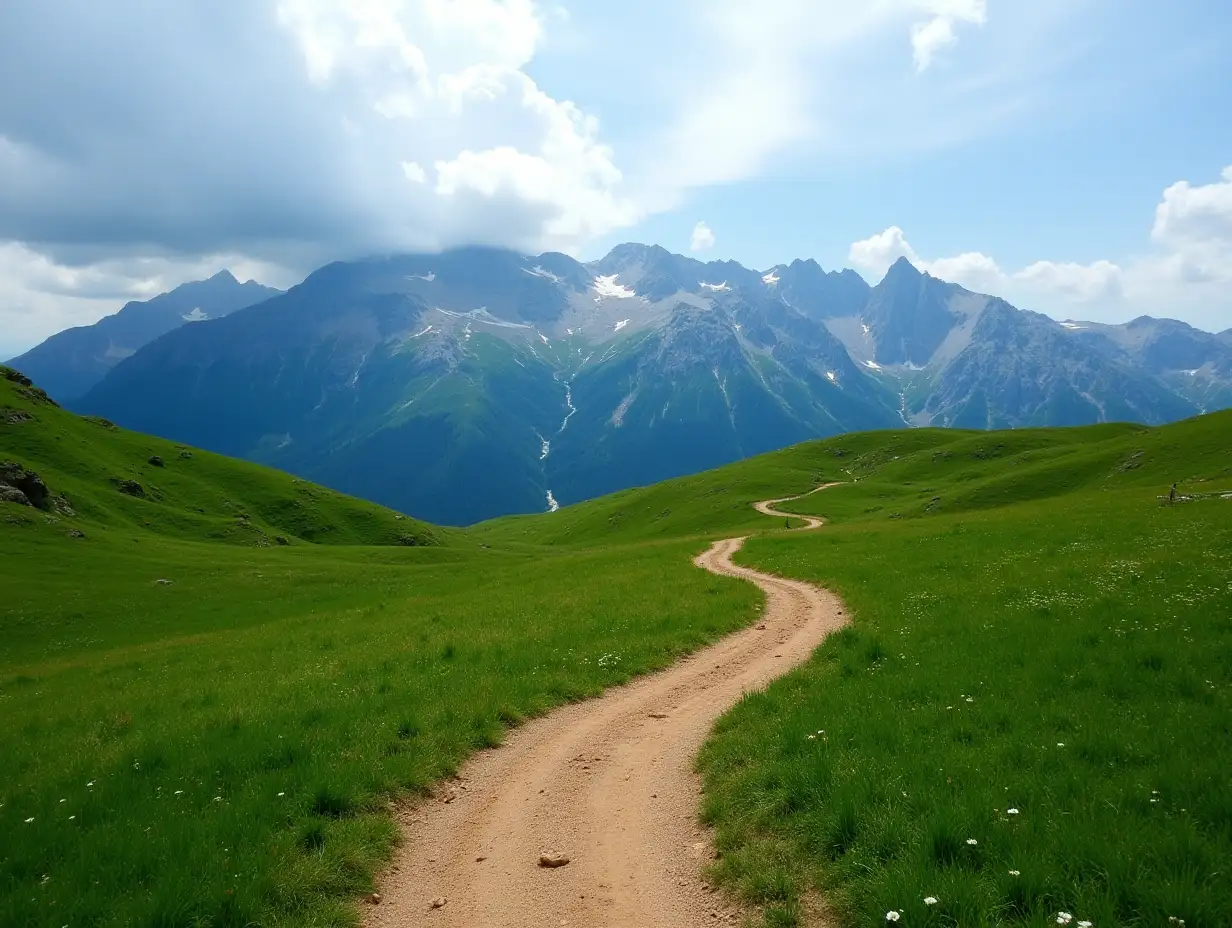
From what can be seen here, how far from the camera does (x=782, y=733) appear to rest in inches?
509

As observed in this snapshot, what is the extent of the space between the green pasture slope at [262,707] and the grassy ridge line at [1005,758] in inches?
241

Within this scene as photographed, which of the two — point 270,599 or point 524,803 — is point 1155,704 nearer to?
point 524,803

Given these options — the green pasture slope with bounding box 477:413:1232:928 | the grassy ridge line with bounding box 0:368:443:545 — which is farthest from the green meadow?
the grassy ridge line with bounding box 0:368:443:545

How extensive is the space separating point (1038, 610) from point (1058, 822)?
13212 millimetres

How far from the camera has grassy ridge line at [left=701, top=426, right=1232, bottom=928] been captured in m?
7.29

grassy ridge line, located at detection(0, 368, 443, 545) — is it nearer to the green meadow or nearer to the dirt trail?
the green meadow

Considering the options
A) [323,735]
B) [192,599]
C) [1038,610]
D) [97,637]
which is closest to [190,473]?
[192,599]

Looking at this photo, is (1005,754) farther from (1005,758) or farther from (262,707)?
(262,707)

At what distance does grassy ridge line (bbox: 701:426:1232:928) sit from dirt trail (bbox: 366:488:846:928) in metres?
0.85

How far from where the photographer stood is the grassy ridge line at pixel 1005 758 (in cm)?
729

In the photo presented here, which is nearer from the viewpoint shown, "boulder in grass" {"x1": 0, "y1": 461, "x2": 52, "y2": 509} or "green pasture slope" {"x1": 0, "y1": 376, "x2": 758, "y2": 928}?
"green pasture slope" {"x1": 0, "y1": 376, "x2": 758, "y2": 928}

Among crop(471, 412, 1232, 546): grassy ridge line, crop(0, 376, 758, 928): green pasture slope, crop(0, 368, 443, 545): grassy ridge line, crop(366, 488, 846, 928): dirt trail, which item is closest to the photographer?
crop(366, 488, 846, 928): dirt trail

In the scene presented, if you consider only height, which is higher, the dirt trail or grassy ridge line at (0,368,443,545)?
grassy ridge line at (0,368,443,545)

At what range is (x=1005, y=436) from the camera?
14038 cm
